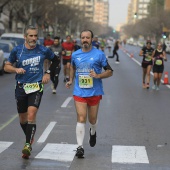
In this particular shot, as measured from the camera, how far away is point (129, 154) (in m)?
8.38

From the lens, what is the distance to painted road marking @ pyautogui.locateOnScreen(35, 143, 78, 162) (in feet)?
26.3

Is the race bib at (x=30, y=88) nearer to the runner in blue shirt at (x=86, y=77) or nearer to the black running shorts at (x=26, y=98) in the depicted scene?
the black running shorts at (x=26, y=98)

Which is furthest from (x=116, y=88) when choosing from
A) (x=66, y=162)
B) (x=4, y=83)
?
(x=66, y=162)

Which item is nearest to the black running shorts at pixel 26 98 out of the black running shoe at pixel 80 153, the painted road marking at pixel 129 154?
the black running shoe at pixel 80 153

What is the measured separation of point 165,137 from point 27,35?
356cm

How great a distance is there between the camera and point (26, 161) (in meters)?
7.73

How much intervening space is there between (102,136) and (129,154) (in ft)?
6.21

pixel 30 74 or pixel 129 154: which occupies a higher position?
pixel 30 74

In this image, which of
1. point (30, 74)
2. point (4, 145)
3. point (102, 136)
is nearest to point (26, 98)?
point (30, 74)

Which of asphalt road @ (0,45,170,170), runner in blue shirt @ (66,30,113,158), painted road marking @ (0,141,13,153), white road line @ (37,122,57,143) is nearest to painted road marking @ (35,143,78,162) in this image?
asphalt road @ (0,45,170,170)

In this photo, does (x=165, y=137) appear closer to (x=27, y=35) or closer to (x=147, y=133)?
(x=147, y=133)

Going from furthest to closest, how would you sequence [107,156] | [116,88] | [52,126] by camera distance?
[116,88], [52,126], [107,156]

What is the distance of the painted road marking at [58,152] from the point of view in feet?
26.3

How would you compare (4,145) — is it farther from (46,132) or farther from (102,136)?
(102,136)
